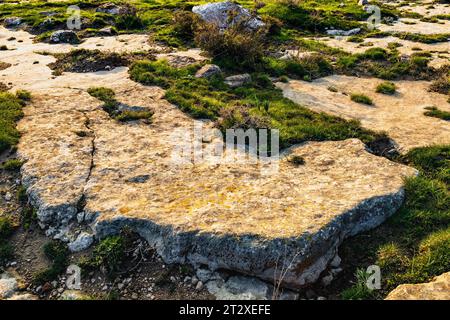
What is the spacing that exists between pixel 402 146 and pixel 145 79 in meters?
11.3

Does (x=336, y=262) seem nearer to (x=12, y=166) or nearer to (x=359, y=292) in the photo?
(x=359, y=292)

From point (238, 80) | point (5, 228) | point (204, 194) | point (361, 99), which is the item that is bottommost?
point (361, 99)

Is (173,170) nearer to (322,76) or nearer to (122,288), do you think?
(122,288)

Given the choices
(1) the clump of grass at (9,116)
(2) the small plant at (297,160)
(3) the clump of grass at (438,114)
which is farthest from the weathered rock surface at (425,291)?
(1) the clump of grass at (9,116)

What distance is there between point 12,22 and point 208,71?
922 inches

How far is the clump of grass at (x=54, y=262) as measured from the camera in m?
8.62

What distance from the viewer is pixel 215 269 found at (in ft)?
28.3

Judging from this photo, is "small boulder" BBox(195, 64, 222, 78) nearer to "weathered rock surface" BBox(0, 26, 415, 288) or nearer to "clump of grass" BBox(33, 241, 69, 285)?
"weathered rock surface" BBox(0, 26, 415, 288)

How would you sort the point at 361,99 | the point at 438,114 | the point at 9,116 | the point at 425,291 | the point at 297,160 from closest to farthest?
1. the point at 425,291
2. the point at 297,160
3. the point at 9,116
4. the point at 438,114
5. the point at 361,99

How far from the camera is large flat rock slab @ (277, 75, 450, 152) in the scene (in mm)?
14273

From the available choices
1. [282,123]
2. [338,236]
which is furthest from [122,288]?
[282,123]

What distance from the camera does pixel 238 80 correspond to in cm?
1911

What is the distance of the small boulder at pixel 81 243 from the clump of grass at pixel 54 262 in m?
0.15

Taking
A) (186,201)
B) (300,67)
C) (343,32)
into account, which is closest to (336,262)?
(186,201)
